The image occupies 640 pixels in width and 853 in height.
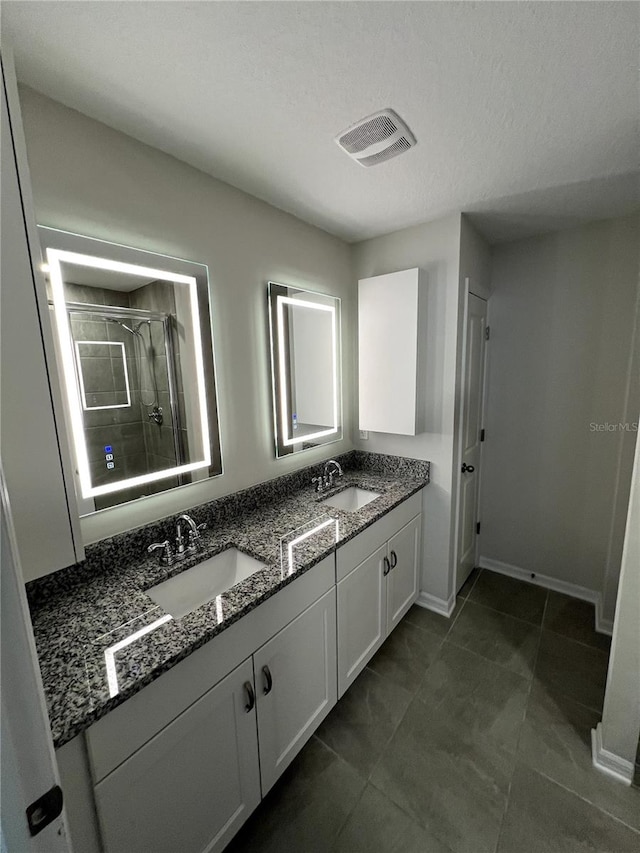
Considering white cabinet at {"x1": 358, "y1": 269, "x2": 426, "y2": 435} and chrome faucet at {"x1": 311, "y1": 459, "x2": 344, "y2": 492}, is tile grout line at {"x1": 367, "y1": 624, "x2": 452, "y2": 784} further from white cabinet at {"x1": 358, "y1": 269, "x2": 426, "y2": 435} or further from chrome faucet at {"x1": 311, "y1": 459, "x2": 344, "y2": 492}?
white cabinet at {"x1": 358, "y1": 269, "x2": 426, "y2": 435}

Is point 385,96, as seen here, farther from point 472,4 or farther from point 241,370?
point 241,370

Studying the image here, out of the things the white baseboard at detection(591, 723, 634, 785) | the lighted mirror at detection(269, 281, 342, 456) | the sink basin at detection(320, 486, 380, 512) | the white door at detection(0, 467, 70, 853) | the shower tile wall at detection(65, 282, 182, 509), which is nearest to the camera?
the white door at detection(0, 467, 70, 853)

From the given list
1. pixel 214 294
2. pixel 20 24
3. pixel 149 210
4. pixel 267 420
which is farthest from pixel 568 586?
pixel 20 24

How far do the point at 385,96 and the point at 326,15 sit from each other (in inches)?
12.2

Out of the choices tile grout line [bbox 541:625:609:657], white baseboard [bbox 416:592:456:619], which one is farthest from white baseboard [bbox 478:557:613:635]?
white baseboard [bbox 416:592:456:619]

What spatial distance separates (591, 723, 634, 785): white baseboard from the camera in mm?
1258

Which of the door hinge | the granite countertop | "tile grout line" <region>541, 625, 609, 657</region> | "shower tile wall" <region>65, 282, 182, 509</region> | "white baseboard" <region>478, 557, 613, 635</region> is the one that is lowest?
"tile grout line" <region>541, 625, 609, 657</region>

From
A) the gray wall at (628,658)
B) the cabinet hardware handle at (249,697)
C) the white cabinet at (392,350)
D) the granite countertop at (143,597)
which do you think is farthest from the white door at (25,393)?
the gray wall at (628,658)

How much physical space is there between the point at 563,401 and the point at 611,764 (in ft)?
5.89

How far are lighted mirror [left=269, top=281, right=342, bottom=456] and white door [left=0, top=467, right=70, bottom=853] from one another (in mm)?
1388

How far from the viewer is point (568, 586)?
7.54ft

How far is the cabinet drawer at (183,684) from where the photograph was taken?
29.7 inches

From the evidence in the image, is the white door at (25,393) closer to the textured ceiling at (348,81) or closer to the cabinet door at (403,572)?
the textured ceiling at (348,81)

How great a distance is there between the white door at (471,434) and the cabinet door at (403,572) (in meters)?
0.35
